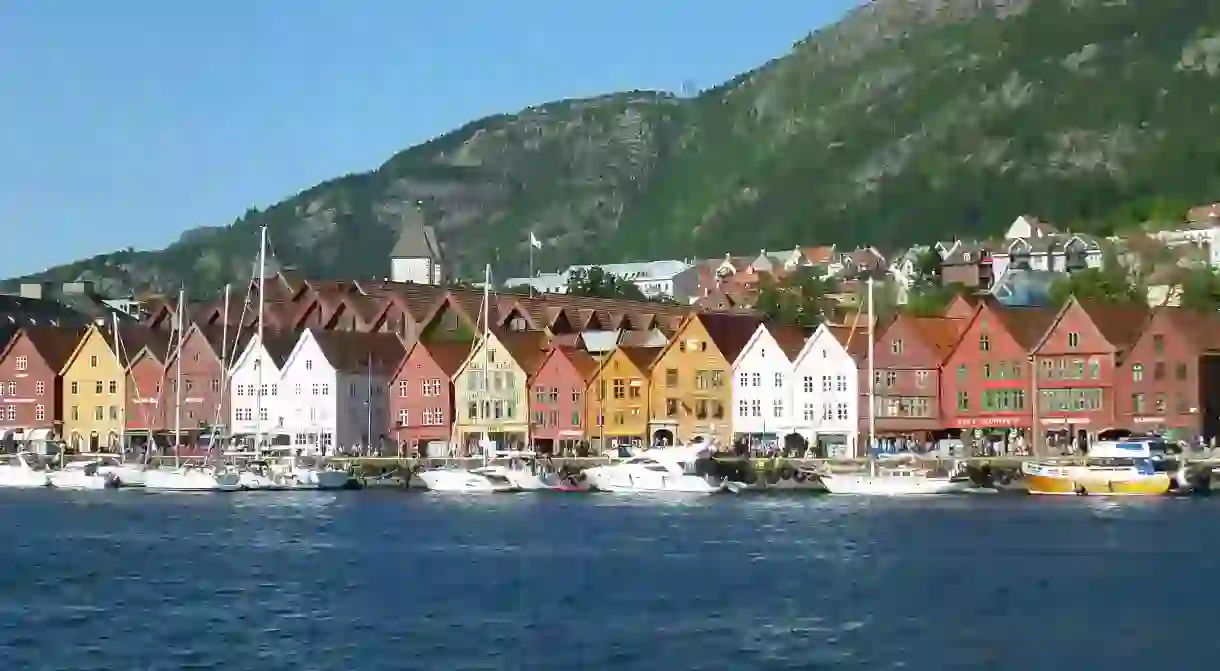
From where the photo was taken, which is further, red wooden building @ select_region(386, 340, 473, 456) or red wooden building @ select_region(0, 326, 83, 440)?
red wooden building @ select_region(0, 326, 83, 440)

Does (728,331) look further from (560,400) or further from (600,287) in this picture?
(600,287)

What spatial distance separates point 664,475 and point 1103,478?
21.9 m

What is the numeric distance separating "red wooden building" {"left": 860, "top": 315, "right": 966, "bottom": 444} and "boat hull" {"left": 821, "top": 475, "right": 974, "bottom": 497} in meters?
16.0

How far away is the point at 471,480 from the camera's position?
354ft

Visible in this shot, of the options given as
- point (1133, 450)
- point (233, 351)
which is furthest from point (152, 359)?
point (1133, 450)

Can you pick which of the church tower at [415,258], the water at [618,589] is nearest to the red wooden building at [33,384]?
the church tower at [415,258]

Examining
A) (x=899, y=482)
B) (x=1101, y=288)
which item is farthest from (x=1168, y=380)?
(x=1101, y=288)

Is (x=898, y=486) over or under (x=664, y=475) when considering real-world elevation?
under

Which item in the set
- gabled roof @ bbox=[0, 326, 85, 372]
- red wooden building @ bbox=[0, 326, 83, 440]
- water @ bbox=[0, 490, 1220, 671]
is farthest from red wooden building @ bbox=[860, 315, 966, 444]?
gabled roof @ bbox=[0, 326, 85, 372]

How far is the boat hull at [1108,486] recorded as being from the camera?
94.9m

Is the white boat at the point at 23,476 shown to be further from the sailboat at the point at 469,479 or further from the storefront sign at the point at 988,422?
the storefront sign at the point at 988,422

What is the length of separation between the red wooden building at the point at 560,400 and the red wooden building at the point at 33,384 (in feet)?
118

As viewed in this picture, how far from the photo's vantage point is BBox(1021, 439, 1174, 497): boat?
95250 mm

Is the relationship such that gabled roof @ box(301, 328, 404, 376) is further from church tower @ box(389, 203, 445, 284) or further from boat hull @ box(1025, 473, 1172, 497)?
church tower @ box(389, 203, 445, 284)
